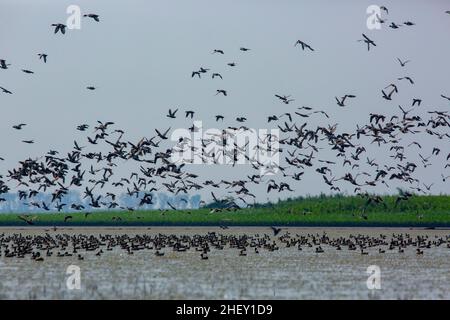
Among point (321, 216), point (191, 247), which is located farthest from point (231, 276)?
point (321, 216)

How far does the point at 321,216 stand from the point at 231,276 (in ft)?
194

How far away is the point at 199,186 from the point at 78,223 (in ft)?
189

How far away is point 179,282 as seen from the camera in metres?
43.8

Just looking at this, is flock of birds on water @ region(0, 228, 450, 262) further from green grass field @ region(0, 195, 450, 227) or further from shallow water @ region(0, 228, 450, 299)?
green grass field @ region(0, 195, 450, 227)

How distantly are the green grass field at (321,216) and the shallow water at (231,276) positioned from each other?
125ft

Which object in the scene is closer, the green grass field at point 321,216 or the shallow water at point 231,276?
the shallow water at point 231,276

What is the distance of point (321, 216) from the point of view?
105 m

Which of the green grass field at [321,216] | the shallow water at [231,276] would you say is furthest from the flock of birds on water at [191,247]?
the green grass field at [321,216]

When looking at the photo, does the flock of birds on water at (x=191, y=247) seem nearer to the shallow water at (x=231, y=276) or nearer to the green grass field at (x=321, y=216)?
the shallow water at (x=231, y=276)

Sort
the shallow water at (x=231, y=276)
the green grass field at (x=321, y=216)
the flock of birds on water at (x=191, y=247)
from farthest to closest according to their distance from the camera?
the green grass field at (x=321, y=216), the flock of birds on water at (x=191, y=247), the shallow water at (x=231, y=276)

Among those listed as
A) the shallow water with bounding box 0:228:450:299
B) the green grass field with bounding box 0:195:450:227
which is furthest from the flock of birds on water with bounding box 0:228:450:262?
the green grass field with bounding box 0:195:450:227

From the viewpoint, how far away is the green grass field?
334 ft

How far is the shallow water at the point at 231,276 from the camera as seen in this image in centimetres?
4012
